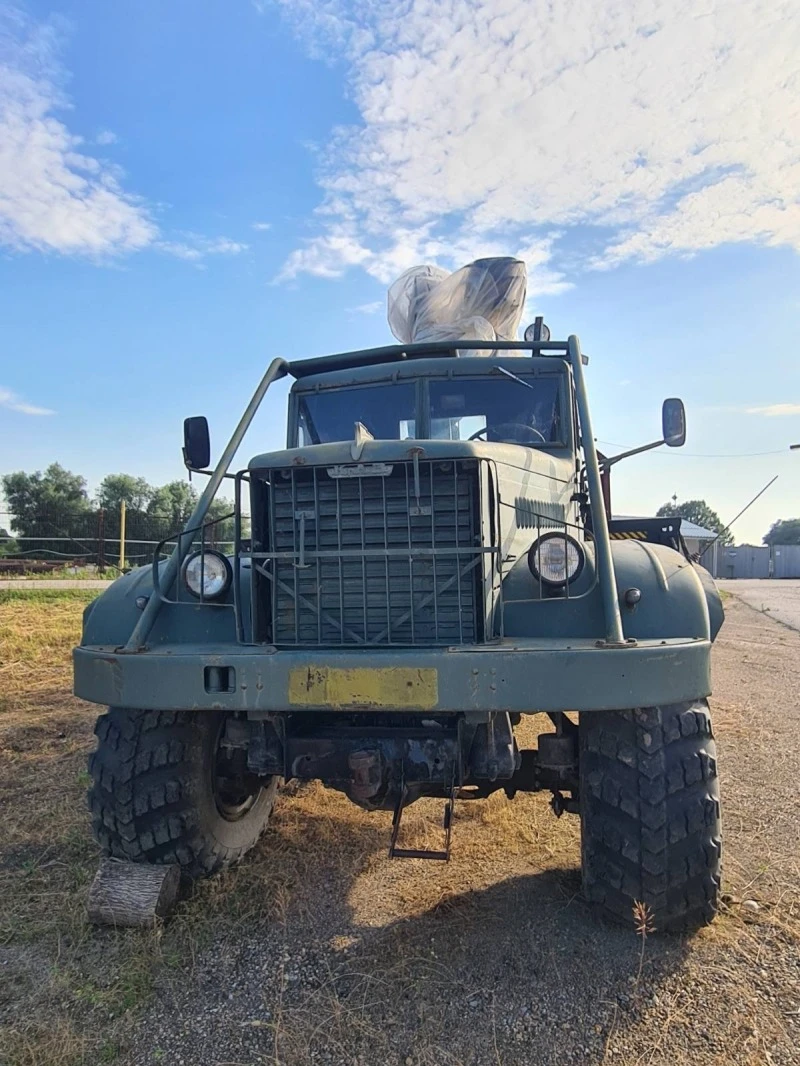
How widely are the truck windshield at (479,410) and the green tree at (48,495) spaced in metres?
23.5

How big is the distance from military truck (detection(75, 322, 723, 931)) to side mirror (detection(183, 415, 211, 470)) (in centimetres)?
97

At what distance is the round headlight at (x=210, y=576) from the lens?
3570 mm

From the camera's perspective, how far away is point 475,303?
7.05m

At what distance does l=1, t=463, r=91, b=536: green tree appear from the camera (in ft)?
89.2

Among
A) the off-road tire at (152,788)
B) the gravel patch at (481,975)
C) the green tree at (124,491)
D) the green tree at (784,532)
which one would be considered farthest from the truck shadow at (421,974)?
the green tree at (784,532)

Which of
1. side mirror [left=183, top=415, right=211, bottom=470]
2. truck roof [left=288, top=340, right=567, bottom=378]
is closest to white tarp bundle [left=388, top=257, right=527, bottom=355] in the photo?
truck roof [left=288, top=340, right=567, bottom=378]

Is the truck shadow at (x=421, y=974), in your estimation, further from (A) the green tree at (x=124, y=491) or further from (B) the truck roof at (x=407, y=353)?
(A) the green tree at (x=124, y=491)

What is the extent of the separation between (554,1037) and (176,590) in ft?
7.82

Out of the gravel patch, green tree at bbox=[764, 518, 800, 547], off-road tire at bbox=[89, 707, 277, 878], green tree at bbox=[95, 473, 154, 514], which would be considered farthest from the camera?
green tree at bbox=[764, 518, 800, 547]

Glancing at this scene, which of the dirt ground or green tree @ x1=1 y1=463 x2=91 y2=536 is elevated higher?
green tree @ x1=1 y1=463 x2=91 y2=536

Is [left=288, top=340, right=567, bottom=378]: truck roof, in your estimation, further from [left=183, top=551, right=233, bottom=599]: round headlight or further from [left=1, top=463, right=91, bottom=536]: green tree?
[left=1, top=463, right=91, bottom=536]: green tree

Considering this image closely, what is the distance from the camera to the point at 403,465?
3227 millimetres

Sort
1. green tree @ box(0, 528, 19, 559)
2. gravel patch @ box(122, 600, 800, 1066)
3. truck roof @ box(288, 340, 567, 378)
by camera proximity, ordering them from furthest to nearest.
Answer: green tree @ box(0, 528, 19, 559), truck roof @ box(288, 340, 567, 378), gravel patch @ box(122, 600, 800, 1066)

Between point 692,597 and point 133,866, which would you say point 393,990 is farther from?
point 692,597
